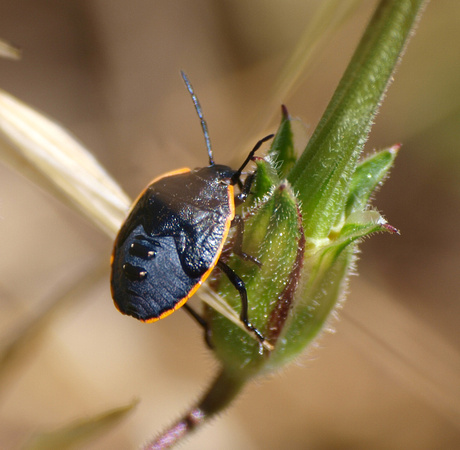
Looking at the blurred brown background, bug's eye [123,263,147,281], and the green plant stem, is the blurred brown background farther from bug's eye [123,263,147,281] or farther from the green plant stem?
the green plant stem

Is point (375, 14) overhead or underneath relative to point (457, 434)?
overhead

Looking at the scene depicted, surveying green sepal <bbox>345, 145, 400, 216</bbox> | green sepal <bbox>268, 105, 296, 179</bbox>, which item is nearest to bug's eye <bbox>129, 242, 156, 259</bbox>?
green sepal <bbox>268, 105, 296, 179</bbox>

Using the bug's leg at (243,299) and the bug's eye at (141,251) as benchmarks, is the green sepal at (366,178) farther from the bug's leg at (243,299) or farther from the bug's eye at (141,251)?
the bug's eye at (141,251)

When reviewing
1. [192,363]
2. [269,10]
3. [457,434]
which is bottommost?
[457,434]

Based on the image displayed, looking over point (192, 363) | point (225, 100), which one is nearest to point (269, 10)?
point (225, 100)

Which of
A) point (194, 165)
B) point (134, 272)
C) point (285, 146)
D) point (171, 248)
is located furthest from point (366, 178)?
point (194, 165)

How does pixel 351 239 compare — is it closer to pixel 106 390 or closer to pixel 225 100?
pixel 106 390

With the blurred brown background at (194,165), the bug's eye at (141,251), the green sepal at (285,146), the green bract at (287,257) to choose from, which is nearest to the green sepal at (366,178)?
the green bract at (287,257)

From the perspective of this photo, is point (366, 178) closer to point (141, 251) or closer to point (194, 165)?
point (141, 251)
